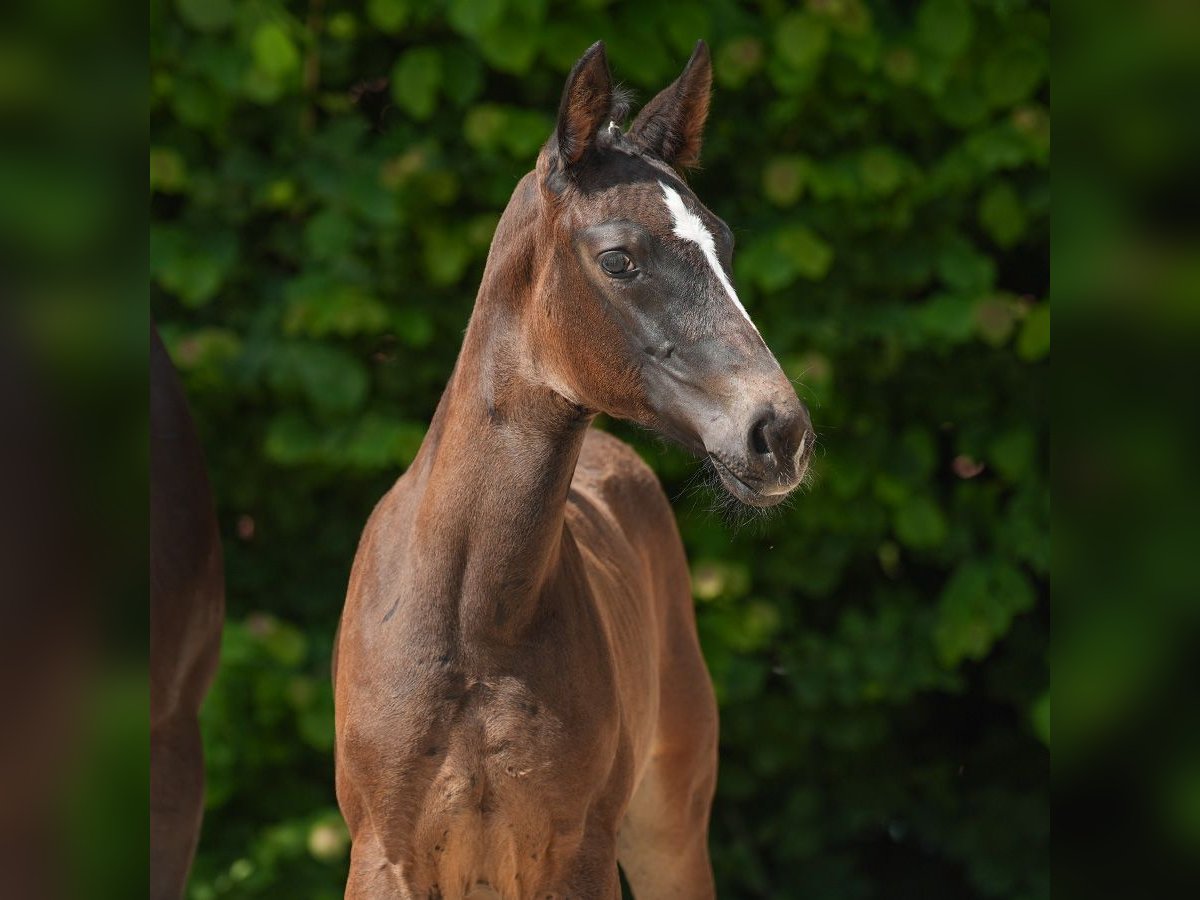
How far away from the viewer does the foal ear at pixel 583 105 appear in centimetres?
152

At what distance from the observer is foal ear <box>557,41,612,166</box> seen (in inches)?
59.9

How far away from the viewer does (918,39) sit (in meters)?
3.12

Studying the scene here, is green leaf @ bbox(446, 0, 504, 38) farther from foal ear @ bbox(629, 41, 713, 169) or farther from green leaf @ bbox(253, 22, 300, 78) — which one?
foal ear @ bbox(629, 41, 713, 169)

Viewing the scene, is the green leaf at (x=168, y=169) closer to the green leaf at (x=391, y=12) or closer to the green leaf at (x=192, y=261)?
the green leaf at (x=192, y=261)

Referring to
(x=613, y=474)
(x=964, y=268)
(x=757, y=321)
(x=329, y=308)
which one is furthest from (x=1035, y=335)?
(x=329, y=308)

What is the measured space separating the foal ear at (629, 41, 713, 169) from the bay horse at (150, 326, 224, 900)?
835 millimetres

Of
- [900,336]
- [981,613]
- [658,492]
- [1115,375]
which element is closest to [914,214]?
[900,336]

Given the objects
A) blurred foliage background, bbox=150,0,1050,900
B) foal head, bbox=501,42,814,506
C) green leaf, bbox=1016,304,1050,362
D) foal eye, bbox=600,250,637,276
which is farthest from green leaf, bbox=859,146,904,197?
foal eye, bbox=600,250,637,276

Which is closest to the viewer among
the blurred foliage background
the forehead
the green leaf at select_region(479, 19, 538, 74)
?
the forehead

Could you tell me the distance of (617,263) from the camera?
150 centimetres

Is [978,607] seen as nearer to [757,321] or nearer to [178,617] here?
[757,321]

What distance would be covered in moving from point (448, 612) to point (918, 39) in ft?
6.49

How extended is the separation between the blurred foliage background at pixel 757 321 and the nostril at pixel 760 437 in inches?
63.9

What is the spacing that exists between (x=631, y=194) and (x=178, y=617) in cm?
101
